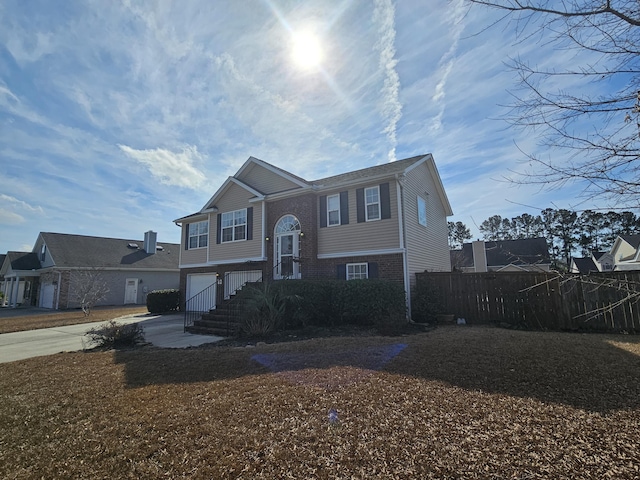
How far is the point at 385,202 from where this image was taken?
12.6 m

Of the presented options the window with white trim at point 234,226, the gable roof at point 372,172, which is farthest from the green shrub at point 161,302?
the gable roof at point 372,172

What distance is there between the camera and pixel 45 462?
125 inches

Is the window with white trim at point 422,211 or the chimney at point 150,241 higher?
the chimney at point 150,241

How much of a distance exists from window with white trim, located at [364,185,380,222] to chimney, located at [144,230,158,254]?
26367 millimetres

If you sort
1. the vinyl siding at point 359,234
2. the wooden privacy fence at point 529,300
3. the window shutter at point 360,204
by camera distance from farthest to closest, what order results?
the window shutter at point 360,204, the vinyl siding at point 359,234, the wooden privacy fence at point 529,300

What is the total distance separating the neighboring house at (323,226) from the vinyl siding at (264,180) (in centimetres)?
5

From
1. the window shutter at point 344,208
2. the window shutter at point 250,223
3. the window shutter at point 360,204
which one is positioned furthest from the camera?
the window shutter at point 250,223

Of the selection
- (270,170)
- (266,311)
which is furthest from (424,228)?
(266,311)

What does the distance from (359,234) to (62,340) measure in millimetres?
11588

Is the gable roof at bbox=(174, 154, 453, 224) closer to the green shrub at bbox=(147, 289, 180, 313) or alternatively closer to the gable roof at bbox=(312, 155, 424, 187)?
the gable roof at bbox=(312, 155, 424, 187)

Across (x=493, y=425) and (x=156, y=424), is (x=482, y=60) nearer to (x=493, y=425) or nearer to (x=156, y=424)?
(x=493, y=425)

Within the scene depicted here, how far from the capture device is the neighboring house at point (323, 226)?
1255cm

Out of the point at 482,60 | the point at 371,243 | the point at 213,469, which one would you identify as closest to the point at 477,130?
the point at 482,60

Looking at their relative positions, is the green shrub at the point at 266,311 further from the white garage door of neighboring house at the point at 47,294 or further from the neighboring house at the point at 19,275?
the neighboring house at the point at 19,275
